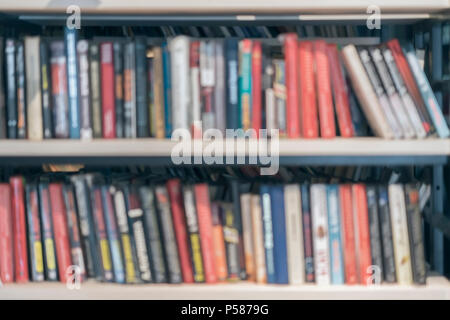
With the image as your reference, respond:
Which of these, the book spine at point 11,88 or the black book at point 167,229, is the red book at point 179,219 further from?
the book spine at point 11,88

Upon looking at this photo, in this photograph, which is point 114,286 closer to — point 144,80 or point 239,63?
point 144,80

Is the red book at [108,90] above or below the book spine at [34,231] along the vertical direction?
above

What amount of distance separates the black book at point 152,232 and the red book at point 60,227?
19cm

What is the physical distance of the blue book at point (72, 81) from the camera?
4.17ft

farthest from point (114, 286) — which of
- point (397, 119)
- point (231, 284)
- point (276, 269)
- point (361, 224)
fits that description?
point (397, 119)

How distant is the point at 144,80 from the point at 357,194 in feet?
1.82

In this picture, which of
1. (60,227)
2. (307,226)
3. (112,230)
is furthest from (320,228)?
(60,227)

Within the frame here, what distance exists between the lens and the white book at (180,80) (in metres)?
1.25

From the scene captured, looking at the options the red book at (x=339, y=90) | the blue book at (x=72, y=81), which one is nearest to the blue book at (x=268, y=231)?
the red book at (x=339, y=90)

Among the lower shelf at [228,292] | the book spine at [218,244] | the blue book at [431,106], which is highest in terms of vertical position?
the blue book at [431,106]

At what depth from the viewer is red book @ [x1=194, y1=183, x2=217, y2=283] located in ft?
4.23

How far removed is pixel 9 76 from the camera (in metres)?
1.28

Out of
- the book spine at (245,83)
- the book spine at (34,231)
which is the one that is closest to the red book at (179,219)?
the book spine at (245,83)
